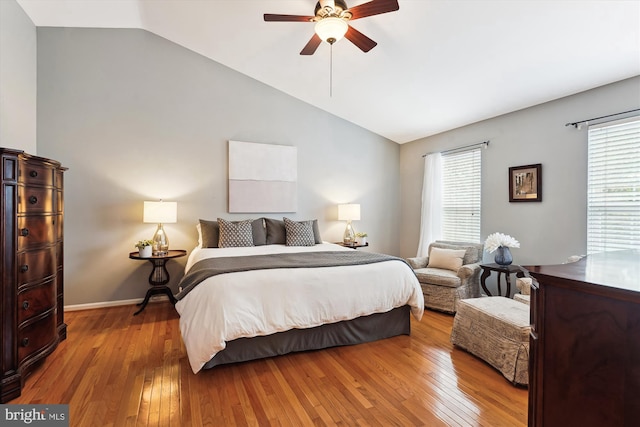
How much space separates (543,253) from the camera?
3498 mm

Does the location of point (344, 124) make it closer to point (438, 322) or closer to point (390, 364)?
point (438, 322)

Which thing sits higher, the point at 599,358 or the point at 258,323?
the point at 599,358

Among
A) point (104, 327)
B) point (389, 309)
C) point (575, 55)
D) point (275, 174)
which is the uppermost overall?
point (575, 55)

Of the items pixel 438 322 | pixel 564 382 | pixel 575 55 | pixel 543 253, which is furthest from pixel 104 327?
pixel 575 55

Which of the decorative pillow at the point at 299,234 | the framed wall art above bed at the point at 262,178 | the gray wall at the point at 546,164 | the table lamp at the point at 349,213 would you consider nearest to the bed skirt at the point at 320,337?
the decorative pillow at the point at 299,234

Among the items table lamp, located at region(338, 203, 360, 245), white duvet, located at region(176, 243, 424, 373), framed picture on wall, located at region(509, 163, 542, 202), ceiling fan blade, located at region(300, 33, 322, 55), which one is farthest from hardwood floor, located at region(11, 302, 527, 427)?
ceiling fan blade, located at region(300, 33, 322, 55)

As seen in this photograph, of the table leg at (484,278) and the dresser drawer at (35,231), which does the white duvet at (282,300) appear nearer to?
the dresser drawer at (35,231)

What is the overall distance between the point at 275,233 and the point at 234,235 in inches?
23.9

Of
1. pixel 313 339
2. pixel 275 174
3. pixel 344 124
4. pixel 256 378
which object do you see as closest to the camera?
pixel 256 378

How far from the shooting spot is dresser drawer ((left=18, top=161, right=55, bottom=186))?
7.17 ft

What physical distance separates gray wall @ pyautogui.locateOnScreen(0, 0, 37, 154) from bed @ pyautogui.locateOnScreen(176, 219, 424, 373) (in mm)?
2368

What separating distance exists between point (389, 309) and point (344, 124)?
340 centimetres

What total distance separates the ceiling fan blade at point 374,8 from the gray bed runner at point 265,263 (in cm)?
202

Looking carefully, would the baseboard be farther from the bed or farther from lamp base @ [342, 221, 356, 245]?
lamp base @ [342, 221, 356, 245]
